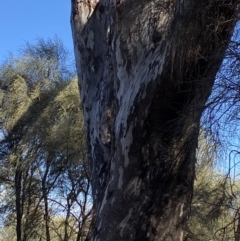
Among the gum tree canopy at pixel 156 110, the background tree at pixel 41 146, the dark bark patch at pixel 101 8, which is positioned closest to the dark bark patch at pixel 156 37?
the gum tree canopy at pixel 156 110

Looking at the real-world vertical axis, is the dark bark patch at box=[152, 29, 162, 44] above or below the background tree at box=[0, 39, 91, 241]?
below

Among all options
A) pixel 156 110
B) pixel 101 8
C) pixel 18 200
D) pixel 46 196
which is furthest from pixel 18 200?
pixel 156 110

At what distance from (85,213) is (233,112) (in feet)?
28.7

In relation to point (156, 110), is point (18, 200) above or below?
above

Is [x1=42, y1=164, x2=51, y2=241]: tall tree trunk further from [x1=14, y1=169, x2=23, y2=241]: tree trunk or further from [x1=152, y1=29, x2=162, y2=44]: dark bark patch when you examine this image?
[x1=152, y1=29, x2=162, y2=44]: dark bark patch

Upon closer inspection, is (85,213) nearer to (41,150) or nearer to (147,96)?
(41,150)

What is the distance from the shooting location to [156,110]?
177 inches

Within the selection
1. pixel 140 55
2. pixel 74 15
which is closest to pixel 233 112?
pixel 140 55

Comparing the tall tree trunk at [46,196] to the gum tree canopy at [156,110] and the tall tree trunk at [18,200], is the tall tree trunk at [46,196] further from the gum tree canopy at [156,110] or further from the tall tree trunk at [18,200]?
the gum tree canopy at [156,110]

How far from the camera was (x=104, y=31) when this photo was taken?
5980 mm

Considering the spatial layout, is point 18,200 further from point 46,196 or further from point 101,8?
point 101,8

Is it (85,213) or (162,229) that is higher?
(85,213)

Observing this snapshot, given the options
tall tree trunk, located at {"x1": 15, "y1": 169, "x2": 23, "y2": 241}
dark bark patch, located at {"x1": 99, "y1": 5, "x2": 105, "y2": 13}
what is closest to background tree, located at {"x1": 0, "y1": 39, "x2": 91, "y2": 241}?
tall tree trunk, located at {"x1": 15, "y1": 169, "x2": 23, "y2": 241}

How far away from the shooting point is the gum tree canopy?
3949 millimetres
